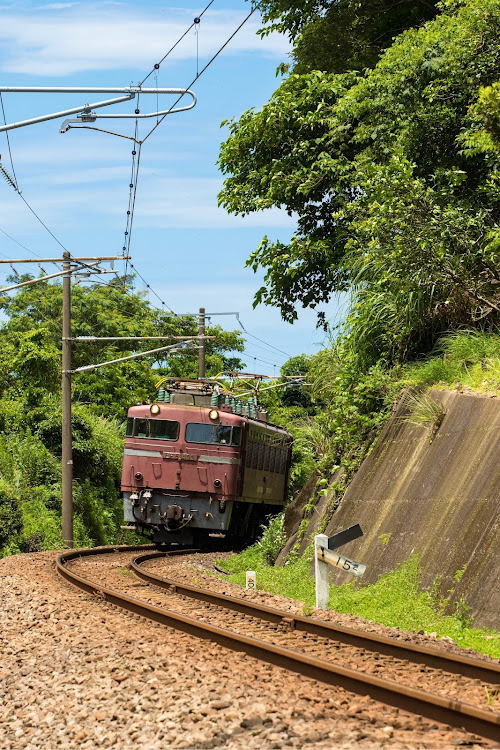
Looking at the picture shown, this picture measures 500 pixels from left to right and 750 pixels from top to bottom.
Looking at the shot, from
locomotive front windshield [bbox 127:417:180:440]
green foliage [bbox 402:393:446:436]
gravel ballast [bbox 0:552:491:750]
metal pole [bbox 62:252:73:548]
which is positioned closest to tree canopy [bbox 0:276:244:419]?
metal pole [bbox 62:252:73:548]

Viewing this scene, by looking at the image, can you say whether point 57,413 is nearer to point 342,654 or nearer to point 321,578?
point 321,578

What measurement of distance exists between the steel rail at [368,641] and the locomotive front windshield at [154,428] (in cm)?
879

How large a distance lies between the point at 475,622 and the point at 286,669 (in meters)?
2.72

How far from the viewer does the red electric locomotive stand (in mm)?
21375

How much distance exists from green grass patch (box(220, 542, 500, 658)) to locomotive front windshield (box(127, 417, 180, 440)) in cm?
774

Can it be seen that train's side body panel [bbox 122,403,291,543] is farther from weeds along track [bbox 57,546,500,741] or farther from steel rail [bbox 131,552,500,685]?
steel rail [bbox 131,552,500,685]

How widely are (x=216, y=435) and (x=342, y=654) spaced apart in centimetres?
1338

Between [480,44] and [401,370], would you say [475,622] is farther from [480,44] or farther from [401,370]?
[480,44]

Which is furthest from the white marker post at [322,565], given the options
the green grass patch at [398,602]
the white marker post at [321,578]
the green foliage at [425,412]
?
the green foliage at [425,412]

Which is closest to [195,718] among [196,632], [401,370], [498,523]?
[196,632]

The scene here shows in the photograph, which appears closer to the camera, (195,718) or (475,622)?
(195,718)

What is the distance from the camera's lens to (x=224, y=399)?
22.8m

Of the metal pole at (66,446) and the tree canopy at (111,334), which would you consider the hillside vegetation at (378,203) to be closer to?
the metal pole at (66,446)

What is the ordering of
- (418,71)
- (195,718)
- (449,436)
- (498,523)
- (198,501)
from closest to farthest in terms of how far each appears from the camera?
(195,718)
(498,523)
(449,436)
(418,71)
(198,501)
